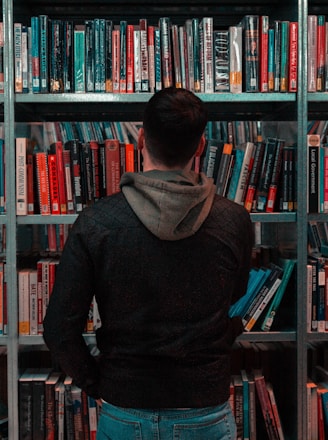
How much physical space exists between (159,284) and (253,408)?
1.14 meters

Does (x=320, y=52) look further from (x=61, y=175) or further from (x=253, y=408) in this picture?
(x=253, y=408)

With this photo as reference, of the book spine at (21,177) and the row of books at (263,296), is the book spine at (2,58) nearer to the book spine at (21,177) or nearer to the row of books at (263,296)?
the book spine at (21,177)

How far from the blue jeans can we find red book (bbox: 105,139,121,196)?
0.96 m

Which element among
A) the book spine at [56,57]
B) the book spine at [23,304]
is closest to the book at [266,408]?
the book spine at [23,304]

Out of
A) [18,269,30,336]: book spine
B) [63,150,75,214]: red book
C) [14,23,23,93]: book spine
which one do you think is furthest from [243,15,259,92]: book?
[18,269,30,336]: book spine

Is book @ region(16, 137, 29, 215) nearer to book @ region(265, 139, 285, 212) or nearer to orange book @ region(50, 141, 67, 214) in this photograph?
orange book @ region(50, 141, 67, 214)

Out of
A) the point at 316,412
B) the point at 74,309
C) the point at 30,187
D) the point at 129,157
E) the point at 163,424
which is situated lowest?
the point at 316,412

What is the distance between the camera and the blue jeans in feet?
3.79

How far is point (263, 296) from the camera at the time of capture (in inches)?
80.7

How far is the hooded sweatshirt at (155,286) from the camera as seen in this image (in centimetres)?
113

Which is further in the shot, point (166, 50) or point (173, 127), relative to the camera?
point (166, 50)

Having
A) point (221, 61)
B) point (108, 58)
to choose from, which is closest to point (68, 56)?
point (108, 58)

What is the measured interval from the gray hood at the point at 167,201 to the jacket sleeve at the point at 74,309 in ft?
0.39

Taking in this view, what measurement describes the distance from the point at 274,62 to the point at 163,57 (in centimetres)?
40
